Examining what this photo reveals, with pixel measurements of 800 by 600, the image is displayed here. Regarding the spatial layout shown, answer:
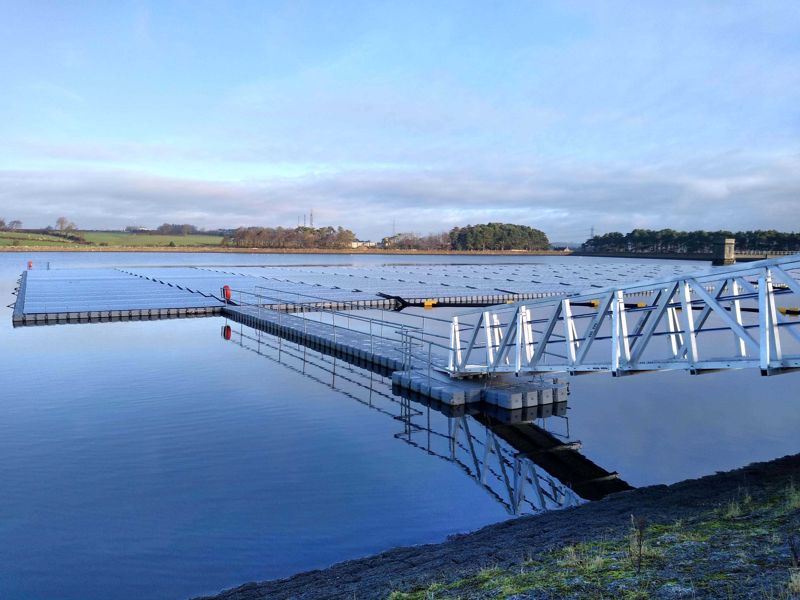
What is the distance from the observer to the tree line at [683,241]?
118188 mm

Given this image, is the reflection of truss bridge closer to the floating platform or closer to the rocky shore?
the floating platform

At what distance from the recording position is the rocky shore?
5391mm

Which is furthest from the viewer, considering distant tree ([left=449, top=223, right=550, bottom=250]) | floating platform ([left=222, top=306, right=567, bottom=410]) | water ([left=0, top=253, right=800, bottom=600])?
distant tree ([left=449, top=223, right=550, bottom=250])

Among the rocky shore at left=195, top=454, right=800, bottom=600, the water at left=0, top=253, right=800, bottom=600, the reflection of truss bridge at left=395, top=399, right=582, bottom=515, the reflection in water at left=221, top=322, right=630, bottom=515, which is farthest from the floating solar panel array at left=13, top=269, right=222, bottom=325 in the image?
→ the rocky shore at left=195, top=454, right=800, bottom=600

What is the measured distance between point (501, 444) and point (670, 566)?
323 inches

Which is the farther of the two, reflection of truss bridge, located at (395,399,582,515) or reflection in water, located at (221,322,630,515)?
reflection in water, located at (221,322,630,515)

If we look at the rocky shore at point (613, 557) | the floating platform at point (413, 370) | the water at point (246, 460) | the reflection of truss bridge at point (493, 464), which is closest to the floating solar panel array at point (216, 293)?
the floating platform at point (413, 370)

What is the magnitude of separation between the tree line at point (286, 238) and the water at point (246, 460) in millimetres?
158484

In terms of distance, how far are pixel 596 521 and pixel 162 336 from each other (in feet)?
76.2

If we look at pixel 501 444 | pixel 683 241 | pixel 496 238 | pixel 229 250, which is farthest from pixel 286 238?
pixel 501 444

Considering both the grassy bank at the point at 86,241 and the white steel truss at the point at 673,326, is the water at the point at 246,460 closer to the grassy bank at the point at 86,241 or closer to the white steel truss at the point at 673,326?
the white steel truss at the point at 673,326

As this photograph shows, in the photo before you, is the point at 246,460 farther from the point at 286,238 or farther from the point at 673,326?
the point at 286,238

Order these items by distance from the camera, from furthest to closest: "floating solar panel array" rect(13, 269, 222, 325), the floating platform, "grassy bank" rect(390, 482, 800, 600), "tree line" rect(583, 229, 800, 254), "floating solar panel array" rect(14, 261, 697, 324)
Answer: "tree line" rect(583, 229, 800, 254), "floating solar panel array" rect(14, 261, 697, 324), "floating solar panel array" rect(13, 269, 222, 325), the floating platform, "grassy bank" rect(390, 482, 800, 600)

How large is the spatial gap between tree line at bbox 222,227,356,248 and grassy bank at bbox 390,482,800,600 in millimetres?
172470
